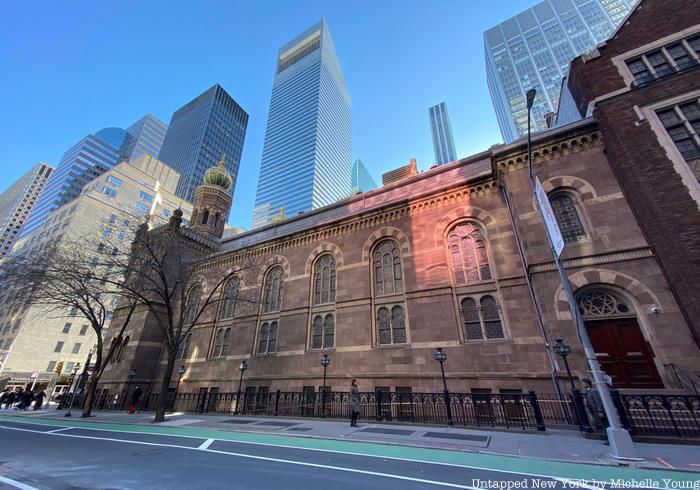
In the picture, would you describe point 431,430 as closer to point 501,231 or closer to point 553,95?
point 501,231

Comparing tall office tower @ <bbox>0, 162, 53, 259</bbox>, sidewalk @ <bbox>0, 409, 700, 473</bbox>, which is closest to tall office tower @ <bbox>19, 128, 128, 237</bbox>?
tall office tower @ <bbox>0, 162, 53, 259</bbox>

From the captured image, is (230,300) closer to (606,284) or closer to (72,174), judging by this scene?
(606,284)

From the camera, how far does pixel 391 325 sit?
1734 centimetres

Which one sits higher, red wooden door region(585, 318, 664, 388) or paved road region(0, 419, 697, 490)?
red wooden door region(585, 318, 664, 388)

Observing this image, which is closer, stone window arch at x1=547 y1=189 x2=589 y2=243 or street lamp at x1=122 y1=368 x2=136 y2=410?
stone window arch at x1=547 y1=189 x2=589 y2=243

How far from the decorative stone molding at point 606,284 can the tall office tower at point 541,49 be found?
9740 cm

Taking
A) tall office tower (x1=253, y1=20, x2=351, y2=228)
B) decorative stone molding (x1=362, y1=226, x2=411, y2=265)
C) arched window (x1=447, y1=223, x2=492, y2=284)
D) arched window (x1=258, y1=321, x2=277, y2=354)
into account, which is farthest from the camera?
tall office tower (x1=253, y1=20, x2=351, y2=228)

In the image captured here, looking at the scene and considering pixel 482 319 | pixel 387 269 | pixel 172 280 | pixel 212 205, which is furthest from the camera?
pixel 212 205

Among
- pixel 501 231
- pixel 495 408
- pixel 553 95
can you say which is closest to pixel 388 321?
pixel 495 408

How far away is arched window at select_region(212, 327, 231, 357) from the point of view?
77.3 feet

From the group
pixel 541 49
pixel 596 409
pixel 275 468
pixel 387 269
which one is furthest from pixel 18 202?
pixel 541 49

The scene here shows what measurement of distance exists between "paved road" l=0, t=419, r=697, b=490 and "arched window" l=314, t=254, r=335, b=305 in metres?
11.6

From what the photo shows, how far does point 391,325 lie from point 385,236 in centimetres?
595

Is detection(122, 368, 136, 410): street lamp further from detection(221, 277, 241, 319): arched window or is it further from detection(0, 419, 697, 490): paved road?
detection(0, 419, 697, 490): paved road
